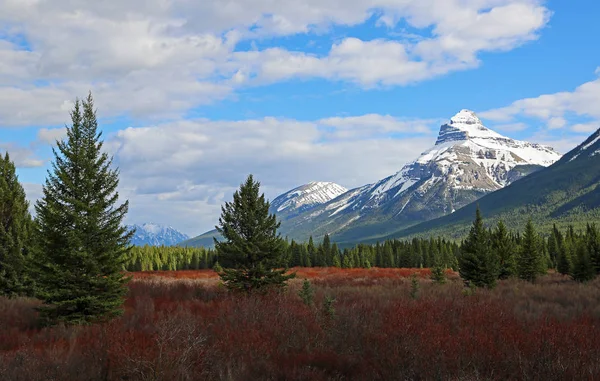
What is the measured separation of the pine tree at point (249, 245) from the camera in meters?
20.4

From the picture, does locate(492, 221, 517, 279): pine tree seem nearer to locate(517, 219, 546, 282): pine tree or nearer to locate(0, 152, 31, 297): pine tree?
locate(517, 219, 546, 282): pine tree

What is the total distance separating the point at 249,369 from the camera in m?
7.18

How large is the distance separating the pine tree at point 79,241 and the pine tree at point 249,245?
7043mm

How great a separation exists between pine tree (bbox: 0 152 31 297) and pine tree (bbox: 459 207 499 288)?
24620 millimetres

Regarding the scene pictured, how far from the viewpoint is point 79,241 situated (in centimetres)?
1266

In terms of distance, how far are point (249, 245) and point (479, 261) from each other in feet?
50.3

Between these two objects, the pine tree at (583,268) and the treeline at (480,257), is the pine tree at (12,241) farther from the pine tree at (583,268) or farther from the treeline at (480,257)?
the pine tree at (583,268)

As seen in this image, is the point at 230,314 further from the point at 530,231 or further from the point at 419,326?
the point at 530,231

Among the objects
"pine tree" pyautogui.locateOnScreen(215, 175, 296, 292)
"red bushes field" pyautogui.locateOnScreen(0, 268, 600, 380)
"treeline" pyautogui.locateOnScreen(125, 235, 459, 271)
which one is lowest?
"treeline" pyautogui.locateOnScreen(125, 235, 459, 271)

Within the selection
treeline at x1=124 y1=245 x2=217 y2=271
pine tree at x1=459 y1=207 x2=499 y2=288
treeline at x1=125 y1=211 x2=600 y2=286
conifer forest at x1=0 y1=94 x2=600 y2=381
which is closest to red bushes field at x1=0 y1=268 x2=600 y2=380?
conifer forest at x1=0 y1=94 x2=600 y2=381

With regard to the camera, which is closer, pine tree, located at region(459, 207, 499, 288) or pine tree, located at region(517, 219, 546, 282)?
pine tree, located at region(459, 207, 499, 288)

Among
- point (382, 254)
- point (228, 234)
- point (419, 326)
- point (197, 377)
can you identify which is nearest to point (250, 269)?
point (228, 234)

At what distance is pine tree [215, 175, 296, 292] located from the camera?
20.4 meters

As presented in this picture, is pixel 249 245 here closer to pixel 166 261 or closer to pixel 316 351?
pixel 316 351
